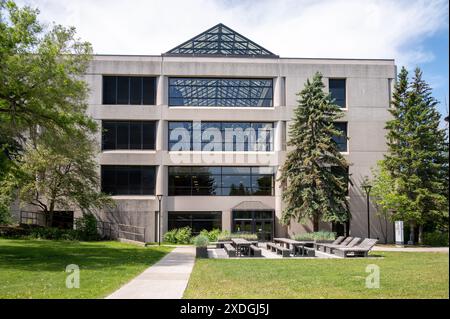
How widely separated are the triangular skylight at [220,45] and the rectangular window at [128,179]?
1083 centimetres

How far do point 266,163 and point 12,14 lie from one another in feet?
77.9

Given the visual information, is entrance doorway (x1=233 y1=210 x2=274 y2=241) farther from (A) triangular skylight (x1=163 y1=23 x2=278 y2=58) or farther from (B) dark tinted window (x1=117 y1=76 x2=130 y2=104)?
(A) triangular skylight (x1=163 y1=23 x2=278 y2=58)

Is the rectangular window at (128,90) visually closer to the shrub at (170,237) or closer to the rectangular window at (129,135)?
the rectangular window at (129,135)

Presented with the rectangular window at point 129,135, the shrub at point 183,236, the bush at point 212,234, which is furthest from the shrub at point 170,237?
the rectangular window at point 129,135

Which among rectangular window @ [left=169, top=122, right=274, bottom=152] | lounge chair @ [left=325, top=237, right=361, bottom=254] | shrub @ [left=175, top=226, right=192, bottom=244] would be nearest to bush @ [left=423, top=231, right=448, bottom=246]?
lounge chair @ [left=325, top=237, right=361, bottom=254]

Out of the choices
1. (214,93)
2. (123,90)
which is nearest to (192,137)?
(214,93)

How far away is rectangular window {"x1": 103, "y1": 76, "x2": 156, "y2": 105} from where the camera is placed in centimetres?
3972

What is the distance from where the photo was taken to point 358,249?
2289 cm

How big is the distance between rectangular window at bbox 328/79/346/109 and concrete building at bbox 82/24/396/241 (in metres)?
0.09

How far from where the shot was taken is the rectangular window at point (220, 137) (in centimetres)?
3934

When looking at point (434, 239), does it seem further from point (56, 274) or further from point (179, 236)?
point (56, 274)

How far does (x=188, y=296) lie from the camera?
10.8 m
